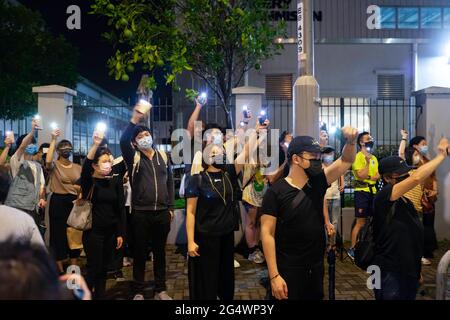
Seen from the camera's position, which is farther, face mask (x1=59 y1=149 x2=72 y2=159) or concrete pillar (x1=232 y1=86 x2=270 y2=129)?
concrete pillar (x1=232 y1=86 x2=270 y2=129)

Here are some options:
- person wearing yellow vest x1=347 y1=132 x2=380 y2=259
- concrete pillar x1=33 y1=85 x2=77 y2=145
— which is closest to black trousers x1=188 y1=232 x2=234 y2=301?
person wearing yellow vest x1=347 y1=132 x2=380 y2=259

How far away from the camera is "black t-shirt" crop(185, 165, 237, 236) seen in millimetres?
4559

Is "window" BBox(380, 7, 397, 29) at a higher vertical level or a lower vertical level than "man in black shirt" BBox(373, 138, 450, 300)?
higher

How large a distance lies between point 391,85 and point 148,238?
14.2 metres

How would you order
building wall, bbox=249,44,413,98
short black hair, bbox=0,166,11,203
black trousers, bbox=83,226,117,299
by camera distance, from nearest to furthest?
short black hair, bbox=0,166,11,203 → black trousers, bbox=83,226,117,299 → building wall, bbox=249,44,413,98

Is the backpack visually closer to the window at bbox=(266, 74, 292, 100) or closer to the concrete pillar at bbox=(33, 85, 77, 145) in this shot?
the concrete pillar at bbox=(33, 85, 77, 145)

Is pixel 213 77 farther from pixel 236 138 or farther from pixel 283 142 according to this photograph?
pixel 236 138

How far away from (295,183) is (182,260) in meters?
4.42

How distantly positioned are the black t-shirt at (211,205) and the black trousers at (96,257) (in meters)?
1.32

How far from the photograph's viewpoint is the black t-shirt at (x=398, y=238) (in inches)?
149

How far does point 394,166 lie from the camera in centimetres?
408

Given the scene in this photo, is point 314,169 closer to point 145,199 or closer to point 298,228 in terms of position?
point 298,228
